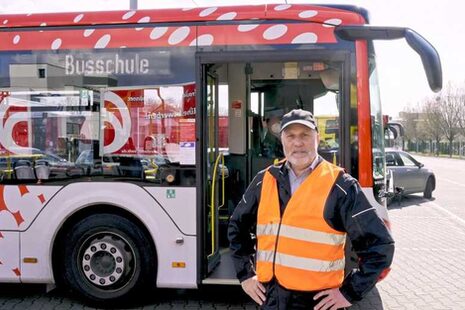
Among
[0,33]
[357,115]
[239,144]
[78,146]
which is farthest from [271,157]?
[0,33]

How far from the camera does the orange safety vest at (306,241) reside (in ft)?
7.72

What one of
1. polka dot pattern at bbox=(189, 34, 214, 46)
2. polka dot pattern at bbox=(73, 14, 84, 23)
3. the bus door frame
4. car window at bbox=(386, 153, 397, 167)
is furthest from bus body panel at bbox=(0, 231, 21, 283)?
car window at bbox=(386, 153, 397, 167)

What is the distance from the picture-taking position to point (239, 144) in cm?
705

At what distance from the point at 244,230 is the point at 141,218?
2.33 meters

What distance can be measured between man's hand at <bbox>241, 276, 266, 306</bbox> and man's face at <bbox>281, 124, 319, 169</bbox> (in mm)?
652

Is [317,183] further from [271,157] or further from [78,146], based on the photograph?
[271,157]

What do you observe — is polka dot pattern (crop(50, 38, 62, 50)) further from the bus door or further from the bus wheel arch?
the bus wheel arch

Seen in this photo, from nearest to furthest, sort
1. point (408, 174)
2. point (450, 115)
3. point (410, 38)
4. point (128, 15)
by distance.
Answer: point (410, 38) < point (128, 15) < point (408, 174) < point (450, 115)

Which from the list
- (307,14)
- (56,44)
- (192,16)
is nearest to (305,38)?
(307,14)

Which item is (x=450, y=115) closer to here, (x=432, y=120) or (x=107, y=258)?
(x=432, y=120)

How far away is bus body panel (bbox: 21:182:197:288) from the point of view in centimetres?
484

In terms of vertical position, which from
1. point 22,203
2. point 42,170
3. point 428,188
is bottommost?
point 428,188

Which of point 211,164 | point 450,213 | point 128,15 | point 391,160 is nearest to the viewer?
point 128,15

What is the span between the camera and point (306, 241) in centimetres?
235
